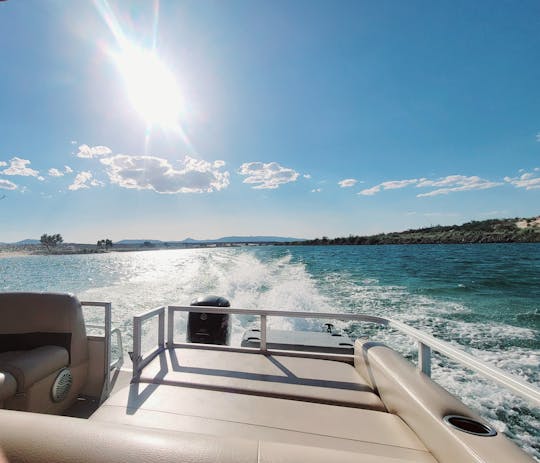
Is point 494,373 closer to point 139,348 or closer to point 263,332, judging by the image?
point 263,332

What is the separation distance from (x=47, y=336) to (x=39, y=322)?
0.46 ft

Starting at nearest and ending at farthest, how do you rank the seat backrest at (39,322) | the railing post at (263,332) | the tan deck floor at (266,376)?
1. the tan deck floor at (266,376)
2. the seat backrest at (39,322)
3. the railing post at (263,332)

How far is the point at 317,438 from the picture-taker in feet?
5.41

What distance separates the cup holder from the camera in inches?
50.1

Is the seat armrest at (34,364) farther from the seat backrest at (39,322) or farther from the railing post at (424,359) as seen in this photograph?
the railing post at (424,359)

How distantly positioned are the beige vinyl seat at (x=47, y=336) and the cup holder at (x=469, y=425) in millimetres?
2658

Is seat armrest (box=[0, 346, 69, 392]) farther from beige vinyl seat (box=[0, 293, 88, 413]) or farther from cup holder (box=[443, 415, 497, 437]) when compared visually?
cup holder (box=[443, 415, 497, 437])

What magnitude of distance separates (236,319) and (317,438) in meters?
6.28

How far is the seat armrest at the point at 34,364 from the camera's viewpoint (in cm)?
200

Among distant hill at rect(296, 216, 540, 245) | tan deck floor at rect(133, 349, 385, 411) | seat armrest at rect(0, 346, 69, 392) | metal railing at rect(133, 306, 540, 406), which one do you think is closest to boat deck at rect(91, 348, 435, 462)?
tan deck floor at rect(133, 349, 385, 411)

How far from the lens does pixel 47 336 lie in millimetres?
2477

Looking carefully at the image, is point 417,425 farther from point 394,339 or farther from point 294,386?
point 394,339

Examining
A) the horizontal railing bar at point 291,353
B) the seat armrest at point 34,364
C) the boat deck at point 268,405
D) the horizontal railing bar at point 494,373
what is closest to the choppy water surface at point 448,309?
the horizontal railing bar at point 291,353

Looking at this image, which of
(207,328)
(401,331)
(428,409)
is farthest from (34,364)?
(401,331)
